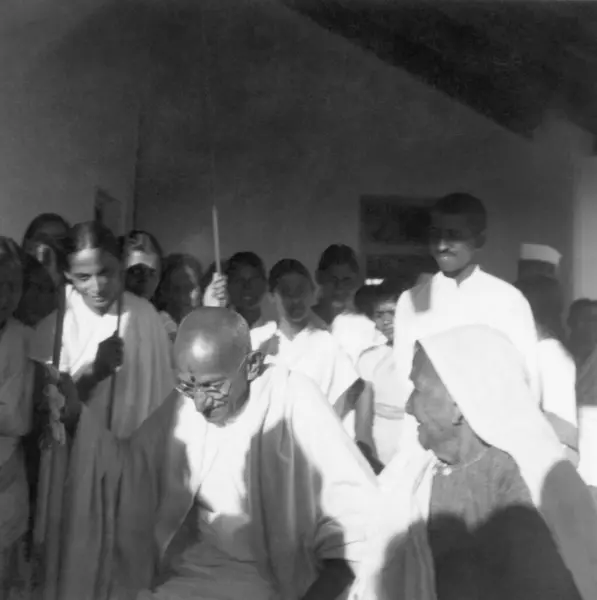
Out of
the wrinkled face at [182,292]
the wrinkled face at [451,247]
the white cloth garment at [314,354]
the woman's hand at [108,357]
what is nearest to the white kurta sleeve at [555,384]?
the wrinkled face at [451,247]

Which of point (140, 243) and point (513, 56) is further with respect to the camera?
point (140, 243)

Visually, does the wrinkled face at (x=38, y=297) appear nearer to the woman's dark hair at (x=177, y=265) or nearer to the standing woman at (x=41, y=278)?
the standing woman at (x=41, y=278)

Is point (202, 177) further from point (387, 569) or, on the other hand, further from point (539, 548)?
point (539, 548)

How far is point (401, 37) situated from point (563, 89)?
0.52 meters

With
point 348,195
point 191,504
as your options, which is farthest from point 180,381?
point 348,195

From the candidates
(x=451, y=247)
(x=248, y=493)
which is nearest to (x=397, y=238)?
(x=451, y=247)

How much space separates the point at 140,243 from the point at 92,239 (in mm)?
151

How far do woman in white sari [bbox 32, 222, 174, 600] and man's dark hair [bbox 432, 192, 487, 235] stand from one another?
97 cm

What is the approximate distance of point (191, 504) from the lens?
2.53 m

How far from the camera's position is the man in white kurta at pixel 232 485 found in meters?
2.42

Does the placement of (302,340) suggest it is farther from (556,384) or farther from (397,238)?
(556,384)

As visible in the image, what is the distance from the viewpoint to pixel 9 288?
2.88 metres

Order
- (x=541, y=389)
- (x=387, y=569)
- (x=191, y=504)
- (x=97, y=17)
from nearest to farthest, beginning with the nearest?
(x=387, y=569), (x=191, y=504), (x=541, y=389), (x=97, y=17)

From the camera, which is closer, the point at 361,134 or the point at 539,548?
the point at 539,548
